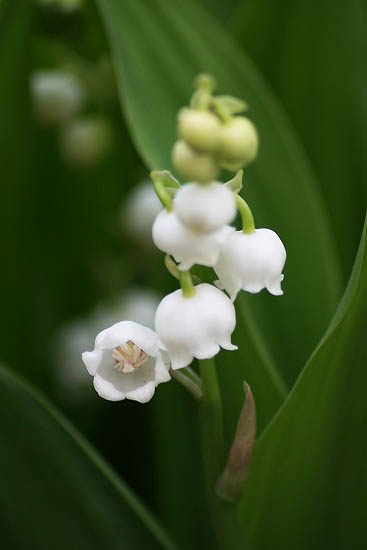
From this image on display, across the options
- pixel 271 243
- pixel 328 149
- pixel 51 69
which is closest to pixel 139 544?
pixel 271 243

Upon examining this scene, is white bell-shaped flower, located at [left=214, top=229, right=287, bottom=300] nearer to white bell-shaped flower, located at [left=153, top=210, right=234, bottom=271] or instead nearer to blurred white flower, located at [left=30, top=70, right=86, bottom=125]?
white bell-shaped flower, located at [left=153, top=210, right=234, bottom=271]

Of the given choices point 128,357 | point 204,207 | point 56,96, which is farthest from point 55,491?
point 56,96

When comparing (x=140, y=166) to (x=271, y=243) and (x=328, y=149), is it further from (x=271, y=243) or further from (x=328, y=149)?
(x=271, y=243)

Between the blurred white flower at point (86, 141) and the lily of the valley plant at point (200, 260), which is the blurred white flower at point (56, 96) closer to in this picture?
the blurred white flower at point (86, 141)

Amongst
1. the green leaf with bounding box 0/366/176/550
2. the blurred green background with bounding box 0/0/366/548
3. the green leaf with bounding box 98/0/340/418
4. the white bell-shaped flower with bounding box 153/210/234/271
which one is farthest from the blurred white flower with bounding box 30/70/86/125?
the white bell-shaped flower with bounding box 153/210/234/271

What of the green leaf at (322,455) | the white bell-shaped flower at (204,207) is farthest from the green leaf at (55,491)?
the white bell-shaped flower at (204,207)

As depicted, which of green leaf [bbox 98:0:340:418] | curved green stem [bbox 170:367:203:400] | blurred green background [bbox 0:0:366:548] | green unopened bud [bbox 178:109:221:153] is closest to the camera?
green unopened bud [bbox 178:109:221:153]
